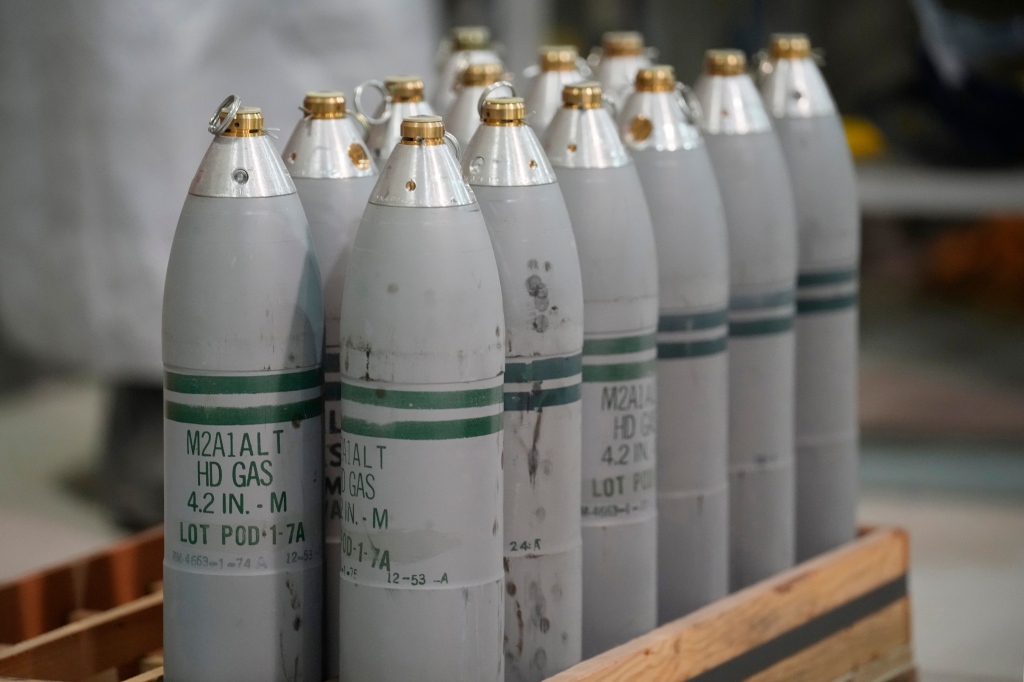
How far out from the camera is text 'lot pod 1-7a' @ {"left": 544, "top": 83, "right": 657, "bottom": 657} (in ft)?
3.76

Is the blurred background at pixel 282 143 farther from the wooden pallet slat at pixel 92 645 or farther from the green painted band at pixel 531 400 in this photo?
the wooden pallet slat at pixel 92 645

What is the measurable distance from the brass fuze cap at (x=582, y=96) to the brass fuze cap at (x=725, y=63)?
21cm

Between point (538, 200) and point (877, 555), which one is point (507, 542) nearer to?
point (538, 200)

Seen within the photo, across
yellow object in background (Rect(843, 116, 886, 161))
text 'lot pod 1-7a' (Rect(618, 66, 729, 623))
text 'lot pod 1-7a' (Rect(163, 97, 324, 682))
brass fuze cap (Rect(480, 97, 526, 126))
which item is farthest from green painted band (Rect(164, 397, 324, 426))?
yellow object in background (Rect(843, 116, 886, 161))

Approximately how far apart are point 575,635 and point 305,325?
329 millimetres

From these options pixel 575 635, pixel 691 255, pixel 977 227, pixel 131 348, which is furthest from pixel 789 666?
pixel 977 227

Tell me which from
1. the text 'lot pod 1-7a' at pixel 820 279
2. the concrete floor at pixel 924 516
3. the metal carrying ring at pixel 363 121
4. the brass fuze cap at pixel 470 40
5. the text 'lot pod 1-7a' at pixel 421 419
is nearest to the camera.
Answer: the text 'lot pod 1-7a' at pixel 421 419

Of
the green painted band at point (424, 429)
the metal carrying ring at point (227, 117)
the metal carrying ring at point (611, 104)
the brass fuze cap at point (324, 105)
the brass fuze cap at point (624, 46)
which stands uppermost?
the brass fuze cap at point (624, 46)

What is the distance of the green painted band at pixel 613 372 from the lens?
45.4 inches

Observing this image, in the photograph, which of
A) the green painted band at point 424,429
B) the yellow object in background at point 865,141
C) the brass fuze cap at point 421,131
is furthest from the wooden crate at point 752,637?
the yellow object in background at point 865,141

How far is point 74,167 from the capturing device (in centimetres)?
218

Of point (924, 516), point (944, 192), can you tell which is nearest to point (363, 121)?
point (924, 516)

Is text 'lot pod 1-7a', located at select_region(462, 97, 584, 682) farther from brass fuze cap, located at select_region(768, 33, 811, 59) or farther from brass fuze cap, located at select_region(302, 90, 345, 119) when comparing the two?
brass fuze cap, located at select_region(768, 33, 811, 59)

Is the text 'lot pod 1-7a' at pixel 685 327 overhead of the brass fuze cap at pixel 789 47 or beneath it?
beneath
